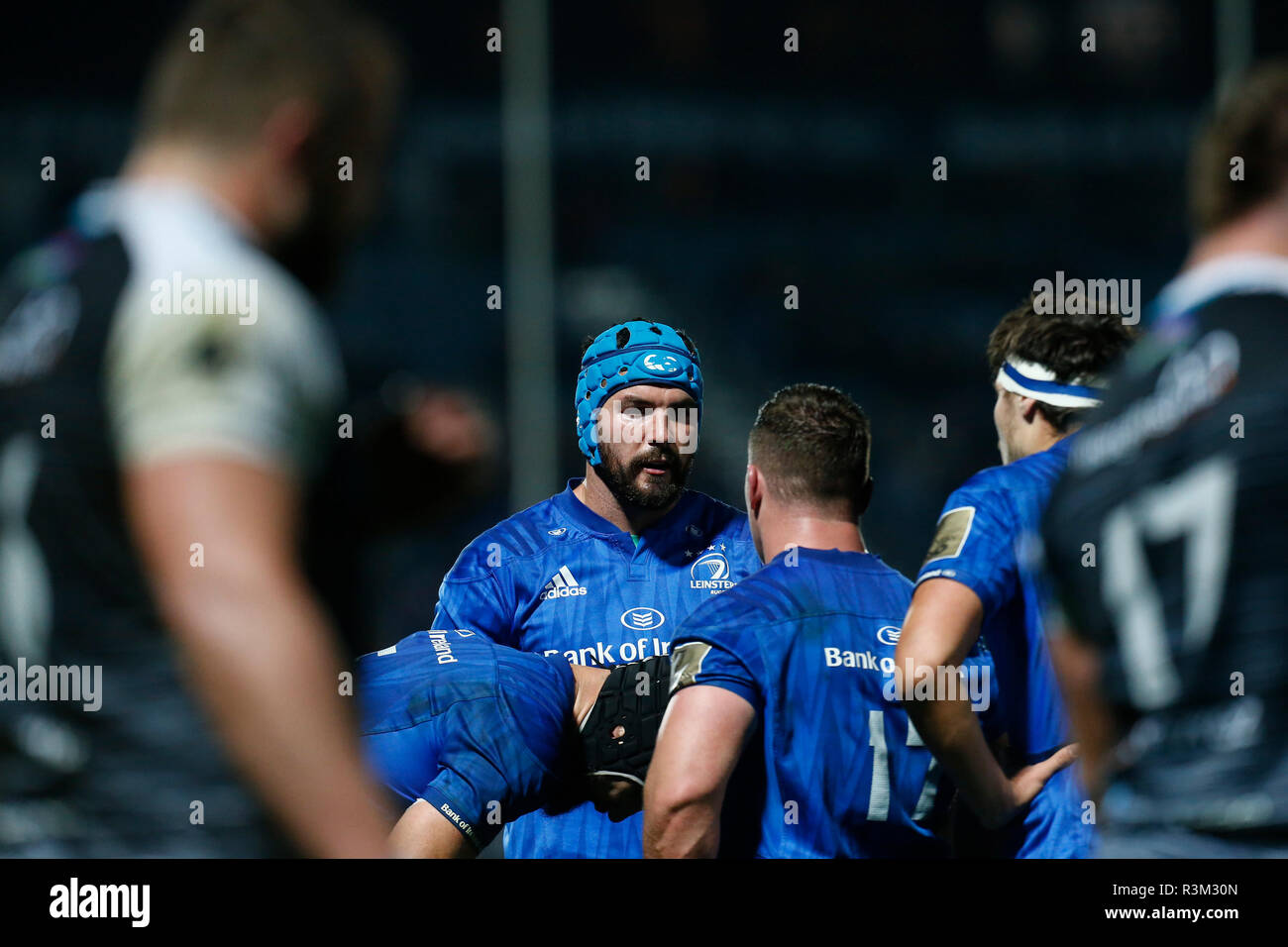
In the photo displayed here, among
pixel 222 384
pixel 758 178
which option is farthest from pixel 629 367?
pixel 758 178

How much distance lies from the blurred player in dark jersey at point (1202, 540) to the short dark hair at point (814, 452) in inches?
52.7

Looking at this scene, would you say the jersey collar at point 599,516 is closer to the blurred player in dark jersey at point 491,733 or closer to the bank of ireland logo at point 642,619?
the bank of ireland logo at point 642,619

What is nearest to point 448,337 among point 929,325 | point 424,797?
point 929,325

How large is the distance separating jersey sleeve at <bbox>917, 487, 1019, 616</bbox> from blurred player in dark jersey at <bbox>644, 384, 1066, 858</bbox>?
5.6 inches

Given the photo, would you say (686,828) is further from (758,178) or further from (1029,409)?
(758,178)

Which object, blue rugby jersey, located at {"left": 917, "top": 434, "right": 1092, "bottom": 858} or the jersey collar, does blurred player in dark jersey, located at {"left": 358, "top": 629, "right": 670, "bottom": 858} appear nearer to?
the jersey collar

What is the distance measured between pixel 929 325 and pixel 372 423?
434 inches

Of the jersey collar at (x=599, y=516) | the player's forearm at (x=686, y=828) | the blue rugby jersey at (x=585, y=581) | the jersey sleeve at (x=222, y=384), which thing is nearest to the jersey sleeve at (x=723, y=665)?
the player's forearm at (x=686, y=828)

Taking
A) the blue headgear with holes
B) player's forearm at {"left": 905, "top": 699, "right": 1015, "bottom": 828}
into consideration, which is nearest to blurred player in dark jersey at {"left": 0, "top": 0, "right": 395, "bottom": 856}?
player's forearm at {"left": 905, "top": 699, "right": 1015, "bottom": 828}

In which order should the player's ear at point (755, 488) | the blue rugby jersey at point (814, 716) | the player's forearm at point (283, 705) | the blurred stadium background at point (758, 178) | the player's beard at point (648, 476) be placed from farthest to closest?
the blurred stadium background at point (758, 178)
the player's beard at point (648, 476)
the player's ear at point (755, 488)
the blue rugby jersey at point (814, 716)
the player's forearm at point (283, 705)

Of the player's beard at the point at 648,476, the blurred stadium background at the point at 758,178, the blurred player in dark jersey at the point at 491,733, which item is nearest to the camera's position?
the blurred player in dark jersey at the point at 491,733

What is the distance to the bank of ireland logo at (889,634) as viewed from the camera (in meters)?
3.44

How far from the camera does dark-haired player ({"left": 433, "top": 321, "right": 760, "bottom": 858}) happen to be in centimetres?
434

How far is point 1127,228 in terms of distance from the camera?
12.8m
